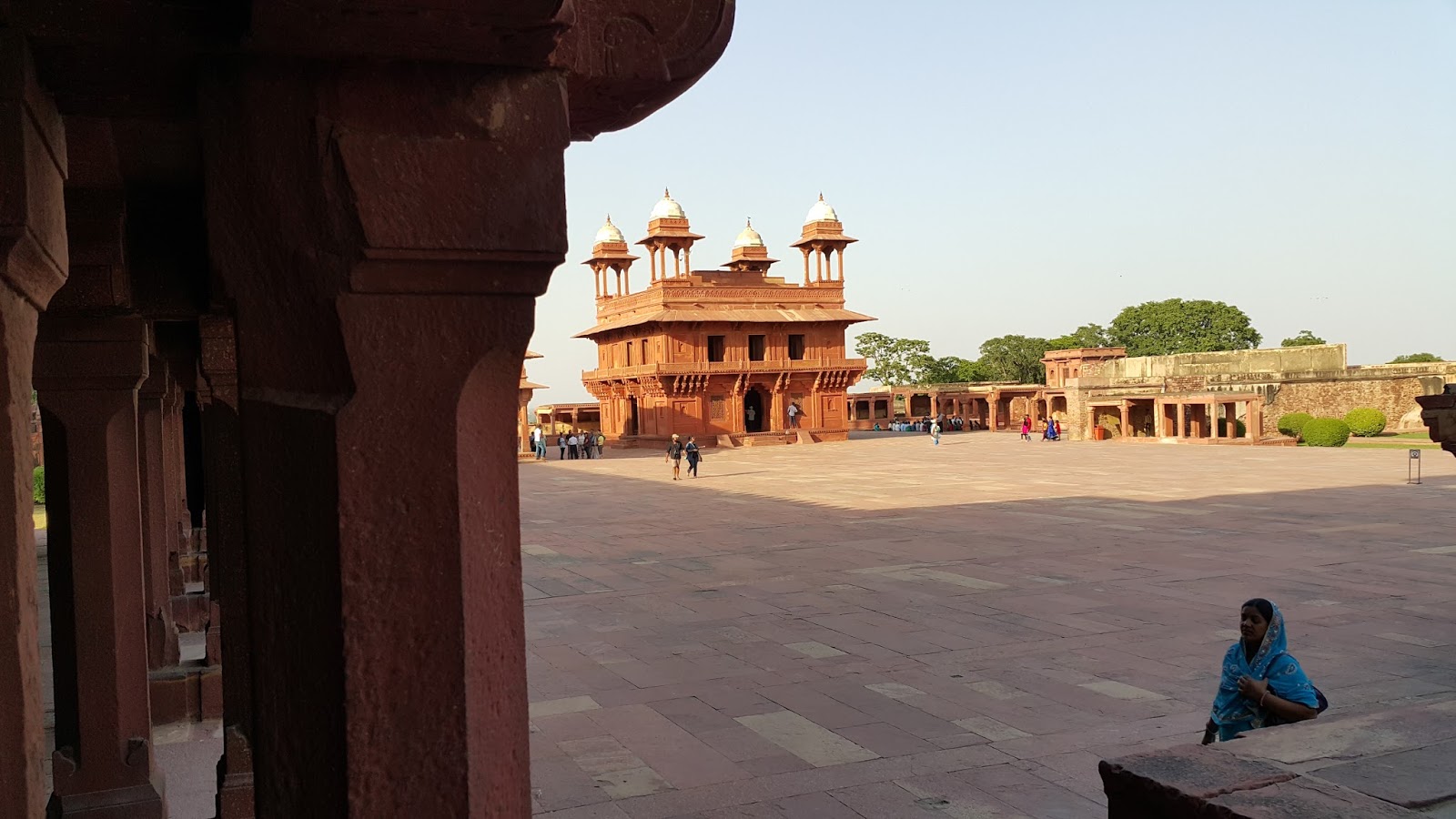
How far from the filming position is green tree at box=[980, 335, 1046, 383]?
71938 mm

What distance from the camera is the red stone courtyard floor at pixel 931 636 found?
478 cm

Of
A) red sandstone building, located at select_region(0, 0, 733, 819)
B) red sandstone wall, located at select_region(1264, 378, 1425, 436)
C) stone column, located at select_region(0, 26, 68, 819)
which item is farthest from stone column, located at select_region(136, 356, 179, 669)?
red sandstone wall, located at select_region(1264, 378, 1425, 436)

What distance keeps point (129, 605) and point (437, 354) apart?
3.19m

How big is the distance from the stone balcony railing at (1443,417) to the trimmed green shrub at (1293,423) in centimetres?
2914

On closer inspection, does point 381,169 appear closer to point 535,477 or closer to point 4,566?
point 4,566

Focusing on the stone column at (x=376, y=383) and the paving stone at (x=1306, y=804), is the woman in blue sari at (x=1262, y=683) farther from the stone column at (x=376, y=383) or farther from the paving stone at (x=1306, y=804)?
the stone column at (x=376, y=383)

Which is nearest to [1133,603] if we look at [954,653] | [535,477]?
[954,653]

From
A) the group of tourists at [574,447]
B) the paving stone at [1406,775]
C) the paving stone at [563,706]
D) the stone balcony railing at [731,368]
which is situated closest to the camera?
the paving stone at [1406,775]

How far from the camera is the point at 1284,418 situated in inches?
1341

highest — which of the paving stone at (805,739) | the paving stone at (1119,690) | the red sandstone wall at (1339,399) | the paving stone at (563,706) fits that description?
the red sandstone wall at (1339,399)

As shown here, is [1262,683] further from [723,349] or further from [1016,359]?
[1016,359]

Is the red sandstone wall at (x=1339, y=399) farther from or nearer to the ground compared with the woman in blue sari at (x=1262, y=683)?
farther from the ground

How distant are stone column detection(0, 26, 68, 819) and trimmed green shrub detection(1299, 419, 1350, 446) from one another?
116ft

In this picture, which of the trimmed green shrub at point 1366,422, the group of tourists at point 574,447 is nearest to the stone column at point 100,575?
the group of tourists at point 574,447
